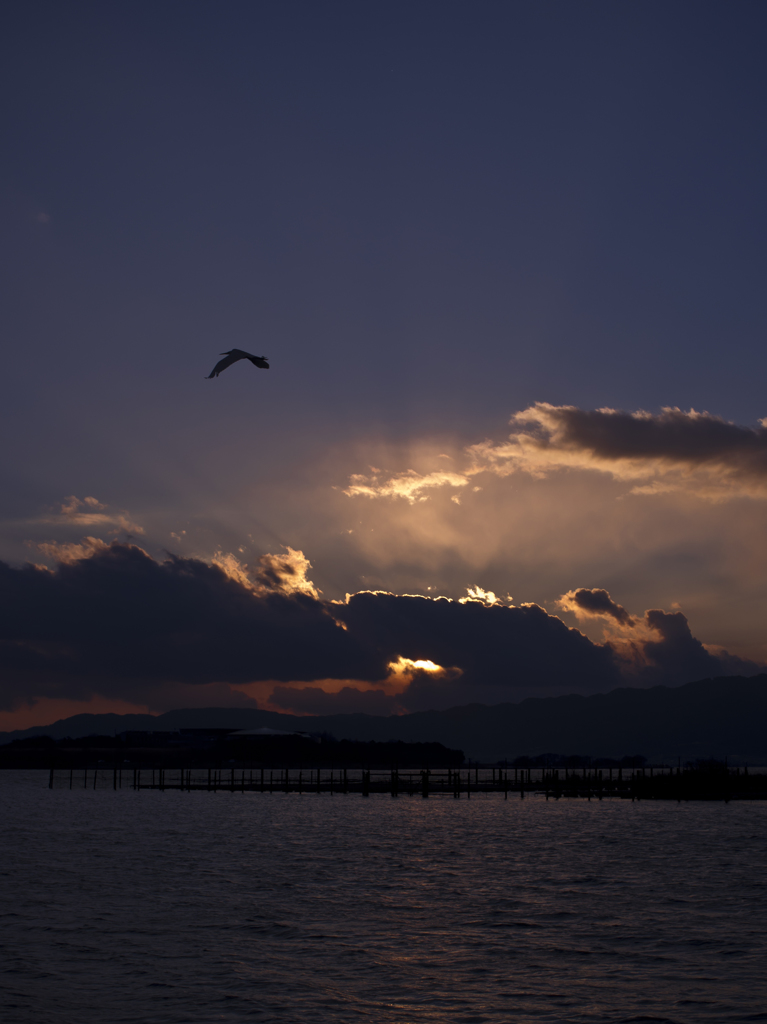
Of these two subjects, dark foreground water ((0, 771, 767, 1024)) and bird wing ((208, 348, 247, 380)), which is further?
bird wing ((208, 348, 247, 380))

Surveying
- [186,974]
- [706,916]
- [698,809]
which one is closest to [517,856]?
[706,916]

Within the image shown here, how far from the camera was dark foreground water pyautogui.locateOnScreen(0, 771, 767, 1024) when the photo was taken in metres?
23.4

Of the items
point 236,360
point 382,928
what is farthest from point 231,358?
point 382,928

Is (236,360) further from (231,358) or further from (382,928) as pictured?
(382,928)

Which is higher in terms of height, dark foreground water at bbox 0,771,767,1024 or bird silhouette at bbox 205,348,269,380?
bird silhouette at bbox 205,348,269,380

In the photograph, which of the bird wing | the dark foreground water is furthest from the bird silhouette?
the dark foreground water

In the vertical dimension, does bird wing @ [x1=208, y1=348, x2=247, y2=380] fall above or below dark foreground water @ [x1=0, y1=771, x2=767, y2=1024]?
above

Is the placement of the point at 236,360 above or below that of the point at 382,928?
above

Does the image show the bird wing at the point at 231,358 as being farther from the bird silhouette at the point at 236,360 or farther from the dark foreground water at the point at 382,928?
the dark foreground water at the point at 382,928

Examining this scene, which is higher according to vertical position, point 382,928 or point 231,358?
point 231,358

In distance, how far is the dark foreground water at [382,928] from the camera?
2336cm

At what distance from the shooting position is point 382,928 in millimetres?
32594

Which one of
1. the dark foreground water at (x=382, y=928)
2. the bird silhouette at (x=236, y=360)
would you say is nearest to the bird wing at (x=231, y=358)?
the bird silhouette at (x=236, y=360)

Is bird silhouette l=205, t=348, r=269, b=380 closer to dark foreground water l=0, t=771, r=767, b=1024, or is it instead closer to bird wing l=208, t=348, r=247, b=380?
bird wing l=208, t=348, r=247, b=380
